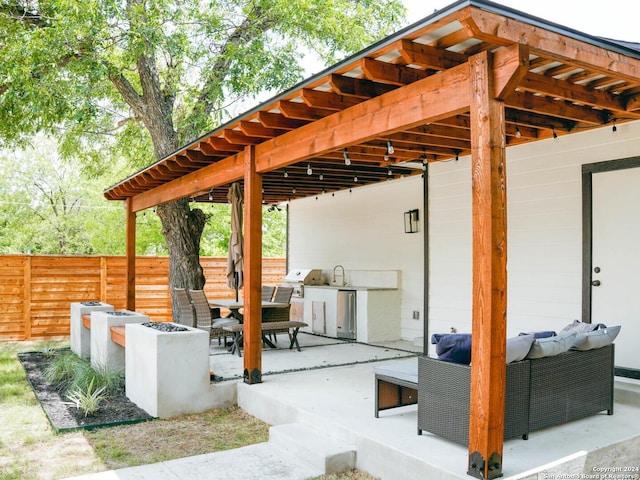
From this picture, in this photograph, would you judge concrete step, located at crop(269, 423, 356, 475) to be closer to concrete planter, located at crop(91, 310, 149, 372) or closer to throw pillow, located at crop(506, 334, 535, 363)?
throw pillow, located at crop(506, 334, 535, 363)

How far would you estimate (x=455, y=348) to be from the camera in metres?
3.78

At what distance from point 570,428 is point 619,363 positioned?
160 cm

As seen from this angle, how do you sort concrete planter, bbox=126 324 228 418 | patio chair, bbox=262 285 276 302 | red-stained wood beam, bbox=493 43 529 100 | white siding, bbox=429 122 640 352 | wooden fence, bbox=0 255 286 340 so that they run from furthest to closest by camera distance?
wooden fence, bbox=0 255 286 340 → patio chair, bbox=262 285 276 302 → white siding, bbox=429 122 640 352 → concrete planter, bbox=126 324 228 418 → red-stained wood beam, bbox=493 43 529 100

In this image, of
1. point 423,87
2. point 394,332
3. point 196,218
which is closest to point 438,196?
point 394,332

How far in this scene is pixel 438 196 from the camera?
7609 millimetres

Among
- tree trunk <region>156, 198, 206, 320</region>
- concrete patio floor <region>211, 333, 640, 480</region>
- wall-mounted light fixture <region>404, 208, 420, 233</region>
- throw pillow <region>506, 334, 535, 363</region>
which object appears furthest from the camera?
tree trunk <region>156, 198, 206, 320</region>

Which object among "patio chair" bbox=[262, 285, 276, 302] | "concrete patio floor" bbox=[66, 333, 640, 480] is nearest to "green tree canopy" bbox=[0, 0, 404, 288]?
"patio chair" bbox=[262, 285, 276, 302]

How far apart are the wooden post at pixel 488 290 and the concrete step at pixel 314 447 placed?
109cm

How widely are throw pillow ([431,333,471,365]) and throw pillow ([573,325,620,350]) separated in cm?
98

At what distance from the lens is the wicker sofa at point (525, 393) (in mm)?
3672

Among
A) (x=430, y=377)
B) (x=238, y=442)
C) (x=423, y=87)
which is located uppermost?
(x=423, y=87)

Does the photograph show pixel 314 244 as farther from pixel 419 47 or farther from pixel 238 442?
pixel 419 47

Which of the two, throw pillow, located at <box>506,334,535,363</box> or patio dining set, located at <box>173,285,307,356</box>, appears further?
patio dining set, located at <box>173,285,307,356</box>

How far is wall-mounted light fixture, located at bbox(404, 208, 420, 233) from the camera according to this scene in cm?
867
